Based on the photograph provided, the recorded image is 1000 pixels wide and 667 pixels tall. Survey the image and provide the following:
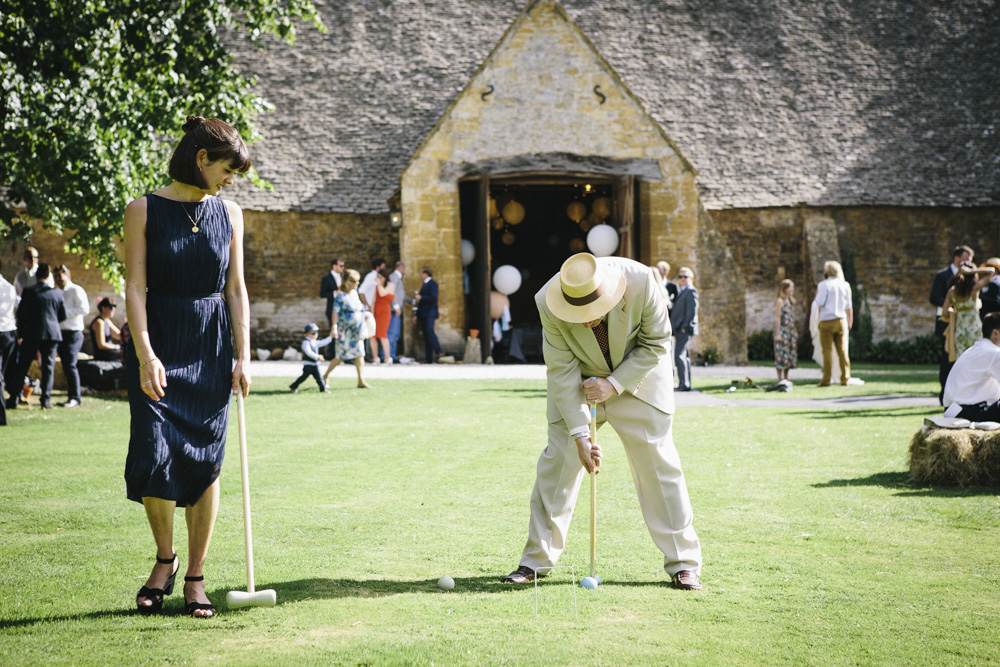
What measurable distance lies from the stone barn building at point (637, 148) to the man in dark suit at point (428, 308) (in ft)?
2.34

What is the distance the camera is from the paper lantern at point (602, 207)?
Result: 23.0m

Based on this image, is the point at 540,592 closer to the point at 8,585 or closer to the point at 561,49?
the point at 8,585

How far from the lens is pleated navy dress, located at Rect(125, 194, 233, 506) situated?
411 cm

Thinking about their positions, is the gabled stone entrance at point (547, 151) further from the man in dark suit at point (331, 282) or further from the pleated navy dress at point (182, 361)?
the pleated navy dress at point (182, 361)

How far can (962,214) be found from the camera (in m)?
24.5

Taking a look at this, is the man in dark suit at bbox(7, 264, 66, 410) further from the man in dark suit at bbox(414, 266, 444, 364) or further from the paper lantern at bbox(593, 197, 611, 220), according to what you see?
the paper lantern at bbox(593, 197, 611, 220)

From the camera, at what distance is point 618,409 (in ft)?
15.7

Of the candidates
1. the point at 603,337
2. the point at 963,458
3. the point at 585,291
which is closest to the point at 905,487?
the point at 963,458

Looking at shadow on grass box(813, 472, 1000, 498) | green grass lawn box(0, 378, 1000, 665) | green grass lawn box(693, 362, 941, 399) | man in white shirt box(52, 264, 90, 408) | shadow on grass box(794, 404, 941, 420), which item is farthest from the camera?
green grass lawn box(693, 362, 941, 399)

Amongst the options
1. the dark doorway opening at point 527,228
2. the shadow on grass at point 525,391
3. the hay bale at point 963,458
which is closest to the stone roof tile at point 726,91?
the dark doorway opening at point 527,228

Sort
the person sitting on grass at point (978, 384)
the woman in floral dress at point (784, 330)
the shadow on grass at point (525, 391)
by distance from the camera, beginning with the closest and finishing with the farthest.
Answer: the person sitting on grass at point (978, 384)
the shadow on grass at point (525, 391)
the woman in floral dress at point (784, 330)

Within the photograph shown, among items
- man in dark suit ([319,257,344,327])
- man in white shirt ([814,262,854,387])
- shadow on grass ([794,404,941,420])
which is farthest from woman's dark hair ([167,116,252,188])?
man in dark suit ([319,257,344,327])

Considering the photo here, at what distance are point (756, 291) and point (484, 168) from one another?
8645 millimetres

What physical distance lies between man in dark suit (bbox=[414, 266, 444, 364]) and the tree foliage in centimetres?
613
